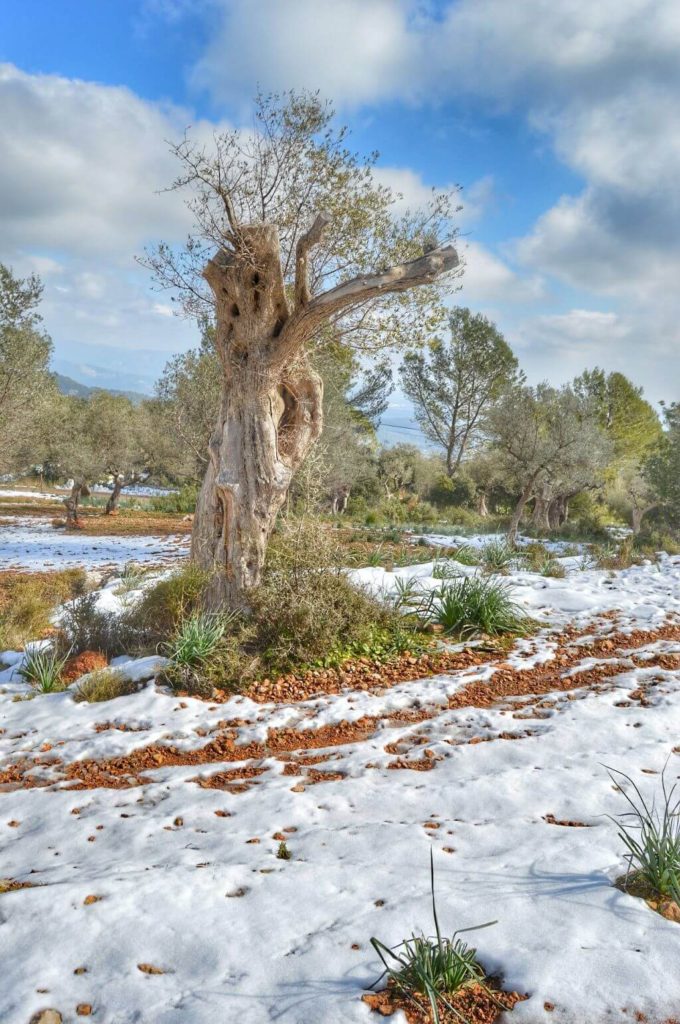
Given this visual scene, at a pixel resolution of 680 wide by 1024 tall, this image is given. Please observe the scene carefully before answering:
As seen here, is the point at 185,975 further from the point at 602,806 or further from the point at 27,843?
the point at 602,806

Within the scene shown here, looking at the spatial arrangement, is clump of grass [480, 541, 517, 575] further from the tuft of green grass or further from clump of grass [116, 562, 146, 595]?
the tuft of green grass

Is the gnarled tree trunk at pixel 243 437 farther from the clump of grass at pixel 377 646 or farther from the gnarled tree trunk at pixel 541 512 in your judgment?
the gnarled tree trunk at pixel 541 512

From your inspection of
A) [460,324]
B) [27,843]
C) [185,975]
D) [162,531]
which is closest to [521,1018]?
[185,975]

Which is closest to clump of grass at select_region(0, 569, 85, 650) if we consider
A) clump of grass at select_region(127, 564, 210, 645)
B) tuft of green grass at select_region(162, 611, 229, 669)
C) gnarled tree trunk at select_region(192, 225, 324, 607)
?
clump of grass at select_region(127, 564, 210, 645)

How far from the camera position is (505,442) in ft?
74.7

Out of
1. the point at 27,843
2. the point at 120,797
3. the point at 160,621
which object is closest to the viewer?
the point at 27,843

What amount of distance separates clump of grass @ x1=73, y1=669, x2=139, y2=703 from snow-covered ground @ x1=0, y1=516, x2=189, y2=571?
8.34 meters

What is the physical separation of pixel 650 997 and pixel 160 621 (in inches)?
247

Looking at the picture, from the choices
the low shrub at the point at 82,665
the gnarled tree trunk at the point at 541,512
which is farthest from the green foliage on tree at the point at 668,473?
the low shrub at the point at 82,665

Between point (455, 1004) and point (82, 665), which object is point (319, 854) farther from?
point (82, 665)

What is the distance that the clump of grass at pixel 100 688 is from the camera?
5953 millimetres

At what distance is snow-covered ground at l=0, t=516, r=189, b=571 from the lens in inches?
577

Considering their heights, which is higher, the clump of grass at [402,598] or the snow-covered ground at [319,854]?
the clump of grass at [402,598]

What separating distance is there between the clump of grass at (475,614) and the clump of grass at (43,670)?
429 cm
